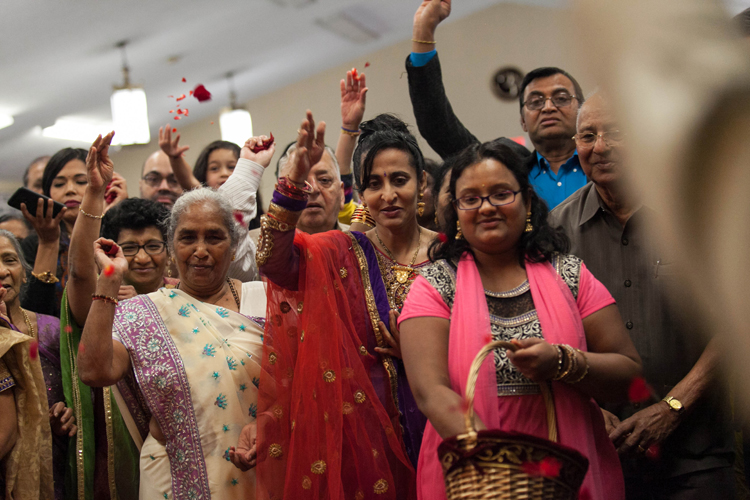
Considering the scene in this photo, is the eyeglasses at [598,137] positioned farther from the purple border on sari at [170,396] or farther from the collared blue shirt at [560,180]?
the purple border on sari at [170,396]

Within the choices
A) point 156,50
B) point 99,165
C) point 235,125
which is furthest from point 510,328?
point 235,125

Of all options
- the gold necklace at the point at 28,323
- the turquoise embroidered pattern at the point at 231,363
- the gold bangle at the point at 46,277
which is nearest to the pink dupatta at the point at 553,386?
the turquoise embroidered pattern at the point at 231,363

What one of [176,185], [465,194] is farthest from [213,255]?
[176,185]

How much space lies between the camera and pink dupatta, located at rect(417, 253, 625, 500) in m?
1.71

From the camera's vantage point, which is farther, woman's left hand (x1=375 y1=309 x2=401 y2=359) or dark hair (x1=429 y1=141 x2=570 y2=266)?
woman's left hand (x1=375 y1=309 x2=401 y2=359)

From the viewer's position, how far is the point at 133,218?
2.81 meters

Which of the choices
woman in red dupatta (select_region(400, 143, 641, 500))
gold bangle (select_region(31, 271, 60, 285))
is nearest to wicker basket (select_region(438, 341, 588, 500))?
woman in red dupatta (select_region(400, 143, 641, 500))

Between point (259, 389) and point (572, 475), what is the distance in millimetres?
1100

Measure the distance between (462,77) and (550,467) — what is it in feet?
20.0

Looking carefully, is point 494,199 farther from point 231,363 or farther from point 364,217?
point 231,363

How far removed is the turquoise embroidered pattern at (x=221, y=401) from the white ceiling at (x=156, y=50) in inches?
147

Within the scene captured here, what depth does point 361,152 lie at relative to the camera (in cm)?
248

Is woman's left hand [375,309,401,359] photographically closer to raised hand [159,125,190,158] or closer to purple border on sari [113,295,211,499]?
purple border on sari [113,295,211,499]

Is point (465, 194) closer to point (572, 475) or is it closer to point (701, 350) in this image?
point (572, 475)
